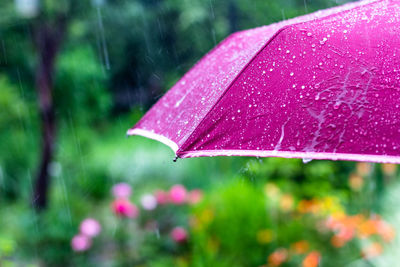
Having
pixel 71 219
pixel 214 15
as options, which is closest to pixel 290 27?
pixel 71 219

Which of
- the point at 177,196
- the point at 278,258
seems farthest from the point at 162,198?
the point at 278,258

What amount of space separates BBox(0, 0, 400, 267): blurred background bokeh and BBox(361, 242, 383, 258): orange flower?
0.04 feet

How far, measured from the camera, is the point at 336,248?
3926 millimetres

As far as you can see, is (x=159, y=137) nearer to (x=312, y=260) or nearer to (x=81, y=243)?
(x=312, y=260)

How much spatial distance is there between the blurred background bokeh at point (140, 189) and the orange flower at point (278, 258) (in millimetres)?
17

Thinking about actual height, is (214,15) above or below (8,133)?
above

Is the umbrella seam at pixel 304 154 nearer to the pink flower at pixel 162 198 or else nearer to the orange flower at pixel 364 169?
the pink flower at pixel 162 198

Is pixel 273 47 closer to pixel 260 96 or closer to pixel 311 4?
pixel 260 96

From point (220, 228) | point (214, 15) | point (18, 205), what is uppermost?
point (214, 15)

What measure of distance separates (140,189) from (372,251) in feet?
13.0

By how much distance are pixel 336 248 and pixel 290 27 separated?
3120 millimetres

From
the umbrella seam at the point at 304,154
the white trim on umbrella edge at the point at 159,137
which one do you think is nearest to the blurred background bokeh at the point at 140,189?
the white trim on umbrella edge at the point at 159,137

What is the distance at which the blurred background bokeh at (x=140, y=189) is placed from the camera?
394 cm

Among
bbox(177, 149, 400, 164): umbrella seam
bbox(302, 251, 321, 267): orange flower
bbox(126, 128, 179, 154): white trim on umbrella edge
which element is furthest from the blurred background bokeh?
bbox(177, 149, 400, 164): umbrella seam
